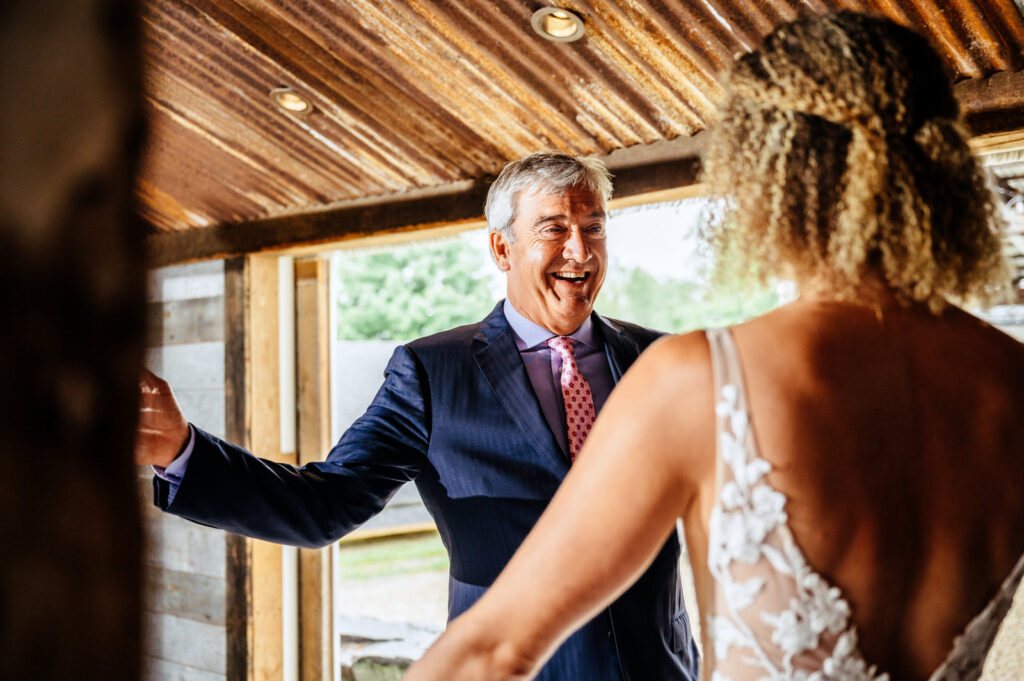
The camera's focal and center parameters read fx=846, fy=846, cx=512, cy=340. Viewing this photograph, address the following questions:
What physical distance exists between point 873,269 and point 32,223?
839mm

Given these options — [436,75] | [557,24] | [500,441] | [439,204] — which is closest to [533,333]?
[500,441]

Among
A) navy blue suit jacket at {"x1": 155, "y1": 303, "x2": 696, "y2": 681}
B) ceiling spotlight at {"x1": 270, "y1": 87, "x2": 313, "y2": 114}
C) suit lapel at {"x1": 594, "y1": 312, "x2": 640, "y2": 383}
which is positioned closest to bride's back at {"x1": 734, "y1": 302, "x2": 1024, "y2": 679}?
navy blue suit jacket at {"x1": 155, "y1": 303, "x2": 696, "y2": 681}

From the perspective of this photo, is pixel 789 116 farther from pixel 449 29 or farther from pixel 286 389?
pixel 286 389

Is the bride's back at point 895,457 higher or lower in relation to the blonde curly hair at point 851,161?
lower

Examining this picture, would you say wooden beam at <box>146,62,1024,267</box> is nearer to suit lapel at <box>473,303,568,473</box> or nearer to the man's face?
the man's face

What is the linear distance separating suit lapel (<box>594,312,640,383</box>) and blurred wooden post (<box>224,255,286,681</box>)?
90.3 inches

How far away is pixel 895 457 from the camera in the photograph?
906 millimetres

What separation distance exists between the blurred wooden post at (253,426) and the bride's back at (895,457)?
337cm

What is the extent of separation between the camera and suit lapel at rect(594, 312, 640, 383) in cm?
208

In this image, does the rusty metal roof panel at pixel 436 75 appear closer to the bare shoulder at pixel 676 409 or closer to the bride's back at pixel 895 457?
the bride's back at pixel 895 457

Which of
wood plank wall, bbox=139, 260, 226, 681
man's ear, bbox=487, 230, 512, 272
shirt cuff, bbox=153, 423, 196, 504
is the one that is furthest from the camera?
wood plank wall, bbox=139, 260, 226, 681

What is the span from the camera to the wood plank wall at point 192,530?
404 centimetres

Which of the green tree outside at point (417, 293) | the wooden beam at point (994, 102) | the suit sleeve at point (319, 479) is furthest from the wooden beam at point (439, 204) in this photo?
the green tree outside at point (417, 293)

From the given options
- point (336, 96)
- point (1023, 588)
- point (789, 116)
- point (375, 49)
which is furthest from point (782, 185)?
point (1023, 588)
